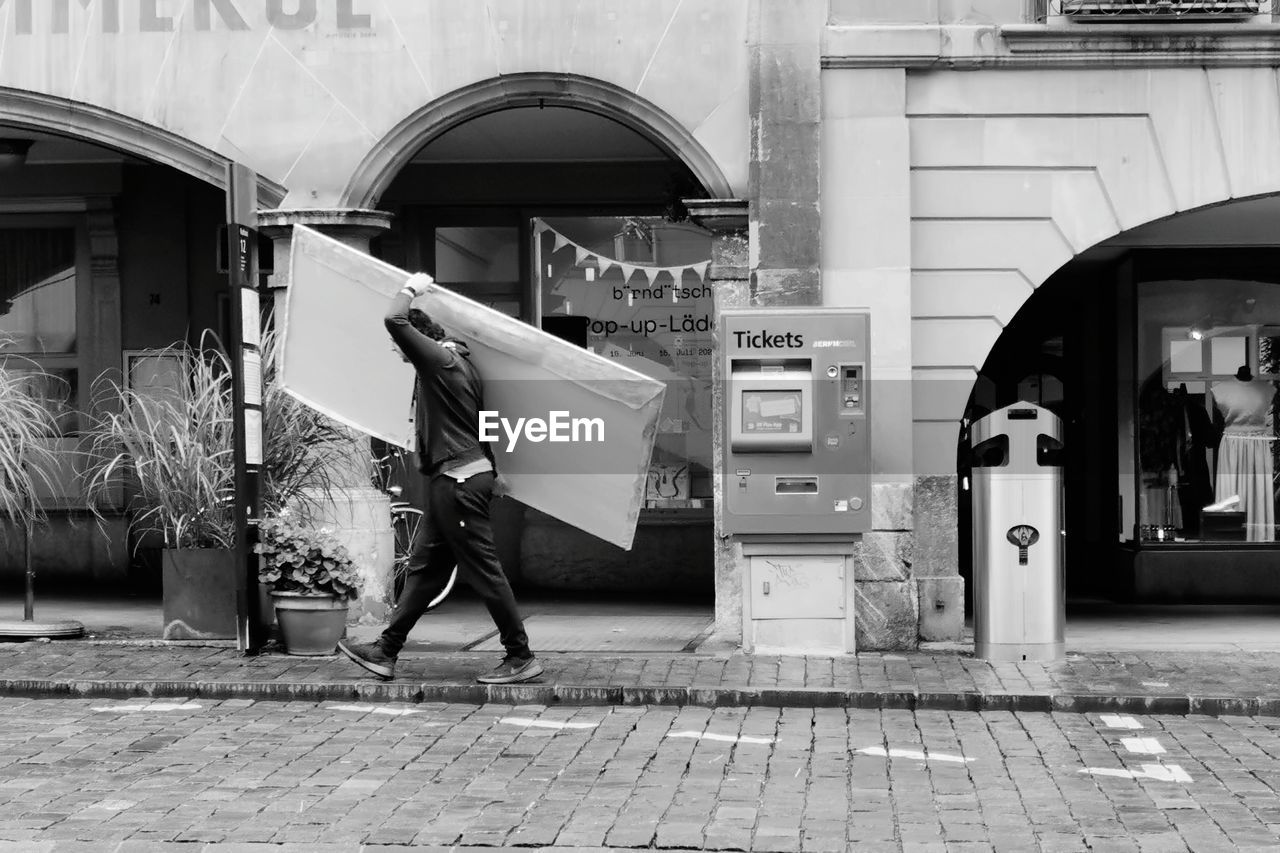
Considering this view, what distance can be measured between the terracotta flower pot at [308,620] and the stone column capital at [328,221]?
105 inches

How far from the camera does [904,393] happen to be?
1073 cm

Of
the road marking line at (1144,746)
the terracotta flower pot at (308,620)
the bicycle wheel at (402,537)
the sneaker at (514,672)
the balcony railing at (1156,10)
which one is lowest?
the road marking line at (1144,746)

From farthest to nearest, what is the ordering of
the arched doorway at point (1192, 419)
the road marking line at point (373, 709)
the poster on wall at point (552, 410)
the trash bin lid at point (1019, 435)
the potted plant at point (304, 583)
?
the arched doorway at point (1192, 419) → the trash bin lid at point (1019, 435) → the potted plant at point (304, 583) → the poster on wall at point (552, 410) → the road marking line at point (373, 709)

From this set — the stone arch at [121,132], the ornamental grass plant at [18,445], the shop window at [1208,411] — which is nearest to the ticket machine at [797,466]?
the stone arch at [121,132]

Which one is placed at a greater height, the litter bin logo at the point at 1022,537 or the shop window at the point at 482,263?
the shop window at the point at 482,263

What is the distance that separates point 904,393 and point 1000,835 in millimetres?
5227

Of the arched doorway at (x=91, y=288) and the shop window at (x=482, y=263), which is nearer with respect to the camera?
the shop window at (x=482, y=263)

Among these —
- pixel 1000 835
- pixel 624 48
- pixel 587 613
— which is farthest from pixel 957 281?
pixel 1000 835

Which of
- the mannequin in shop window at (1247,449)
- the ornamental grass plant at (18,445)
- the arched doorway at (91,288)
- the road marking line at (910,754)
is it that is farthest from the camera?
the arched doorway at (91,288)

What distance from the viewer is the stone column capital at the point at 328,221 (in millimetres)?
11258

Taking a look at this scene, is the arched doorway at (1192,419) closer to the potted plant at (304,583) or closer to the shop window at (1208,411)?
the shop window at (1208,411)

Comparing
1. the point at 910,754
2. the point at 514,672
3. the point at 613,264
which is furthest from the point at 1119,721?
the point at 613,264

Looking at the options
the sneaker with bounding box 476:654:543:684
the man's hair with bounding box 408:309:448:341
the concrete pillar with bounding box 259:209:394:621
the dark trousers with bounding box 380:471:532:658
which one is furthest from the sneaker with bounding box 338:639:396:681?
the concrete pillar with bounding box 259:209:394:621

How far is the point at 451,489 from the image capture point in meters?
8.70
